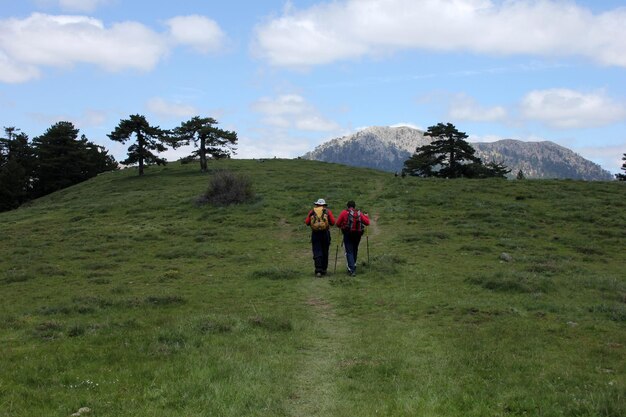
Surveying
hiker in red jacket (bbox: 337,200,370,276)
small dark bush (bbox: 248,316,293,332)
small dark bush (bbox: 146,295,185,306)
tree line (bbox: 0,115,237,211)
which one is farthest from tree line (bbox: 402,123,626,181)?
small dark bush (bbox: 248,316,293,332)

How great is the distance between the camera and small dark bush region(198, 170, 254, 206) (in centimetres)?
4103

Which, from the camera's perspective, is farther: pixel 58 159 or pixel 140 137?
pixel 58 159

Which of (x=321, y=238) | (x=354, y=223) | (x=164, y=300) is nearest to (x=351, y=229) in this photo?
(x=354, y=223)

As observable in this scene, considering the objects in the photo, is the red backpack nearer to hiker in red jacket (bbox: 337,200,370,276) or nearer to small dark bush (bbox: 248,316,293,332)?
hiker in red jacket (bbox: 337,200,370,276)

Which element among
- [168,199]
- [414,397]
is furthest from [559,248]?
[168,199]

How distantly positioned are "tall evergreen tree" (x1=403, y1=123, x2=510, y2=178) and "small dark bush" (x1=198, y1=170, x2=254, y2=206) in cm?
3467

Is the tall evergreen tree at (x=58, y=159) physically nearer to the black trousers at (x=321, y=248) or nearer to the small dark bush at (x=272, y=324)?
the black trousers at (x=321, y=248)

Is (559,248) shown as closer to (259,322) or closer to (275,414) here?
(259,322)

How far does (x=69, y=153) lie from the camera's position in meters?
82.0

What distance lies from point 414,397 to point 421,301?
7.33 metres

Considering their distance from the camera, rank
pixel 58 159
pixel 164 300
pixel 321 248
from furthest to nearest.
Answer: pixel 58 159 → pixel 321 248 → pixel 164 300

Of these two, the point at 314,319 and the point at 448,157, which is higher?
the point at 448,157

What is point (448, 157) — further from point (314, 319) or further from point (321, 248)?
point (314, 319)

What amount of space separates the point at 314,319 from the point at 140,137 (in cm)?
5444
